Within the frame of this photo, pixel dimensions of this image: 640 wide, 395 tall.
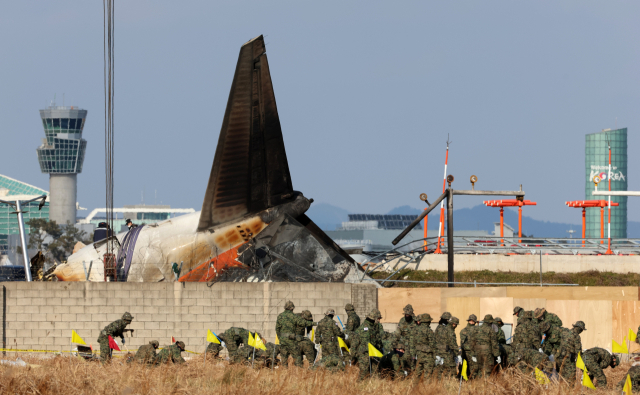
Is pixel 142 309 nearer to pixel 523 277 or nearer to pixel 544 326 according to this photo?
pixel 544 326

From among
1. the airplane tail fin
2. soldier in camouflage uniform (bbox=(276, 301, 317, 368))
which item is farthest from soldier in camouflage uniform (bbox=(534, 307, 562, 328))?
the airplane tail fin

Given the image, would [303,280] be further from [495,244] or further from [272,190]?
[495,244]

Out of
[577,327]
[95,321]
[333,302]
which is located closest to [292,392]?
[577,327]

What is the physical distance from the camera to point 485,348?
1742 cm

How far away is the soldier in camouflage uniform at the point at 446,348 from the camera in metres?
17.5

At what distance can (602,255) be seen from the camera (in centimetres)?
2866

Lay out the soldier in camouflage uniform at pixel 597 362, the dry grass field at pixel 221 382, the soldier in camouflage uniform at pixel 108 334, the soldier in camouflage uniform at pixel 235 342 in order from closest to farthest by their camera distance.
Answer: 1. the dry grass field at pixel 221 382
2. the soldier in camouflage uniform at pixel 597 362
3. the soldier in camouflage uniform at pixel 235 342
4. the soldier in camouflage uniform at pixel 108 334

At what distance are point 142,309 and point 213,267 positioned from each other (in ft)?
9.01

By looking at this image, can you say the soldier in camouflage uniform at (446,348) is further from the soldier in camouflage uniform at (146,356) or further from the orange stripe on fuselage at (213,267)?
the orange stripe on fuselage at (213,267)

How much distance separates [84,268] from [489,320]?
45.6 feet

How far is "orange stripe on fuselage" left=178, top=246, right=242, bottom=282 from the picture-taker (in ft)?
83.0

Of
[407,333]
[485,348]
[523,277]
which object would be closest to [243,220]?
[407,333]

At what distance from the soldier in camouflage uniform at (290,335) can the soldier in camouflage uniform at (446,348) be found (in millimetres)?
3374

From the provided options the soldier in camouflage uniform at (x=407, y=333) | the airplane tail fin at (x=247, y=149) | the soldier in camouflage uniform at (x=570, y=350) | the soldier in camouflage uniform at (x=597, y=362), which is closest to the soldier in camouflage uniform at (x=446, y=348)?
the soldier in camouflage uniform at (x=407, y=333)
